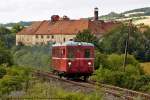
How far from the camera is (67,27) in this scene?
372 ft

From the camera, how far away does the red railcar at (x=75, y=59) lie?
116 feet

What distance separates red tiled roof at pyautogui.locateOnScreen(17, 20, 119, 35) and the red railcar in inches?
2685

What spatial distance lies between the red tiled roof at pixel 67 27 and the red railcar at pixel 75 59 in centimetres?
6821

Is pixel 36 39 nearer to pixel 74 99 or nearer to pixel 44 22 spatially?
pixel 44 22

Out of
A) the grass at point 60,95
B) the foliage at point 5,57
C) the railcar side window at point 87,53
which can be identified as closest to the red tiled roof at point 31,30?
the foliage at point 5,57

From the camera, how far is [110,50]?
237ft

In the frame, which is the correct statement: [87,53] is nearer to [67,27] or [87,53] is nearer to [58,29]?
[67,27]

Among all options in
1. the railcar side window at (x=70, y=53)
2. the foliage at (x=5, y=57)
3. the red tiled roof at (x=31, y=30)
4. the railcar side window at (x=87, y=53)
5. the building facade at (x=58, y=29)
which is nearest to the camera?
the railcar side window at (x=70, y=53)

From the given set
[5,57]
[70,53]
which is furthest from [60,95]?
[5,57]

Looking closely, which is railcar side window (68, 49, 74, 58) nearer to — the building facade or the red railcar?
the red railcar

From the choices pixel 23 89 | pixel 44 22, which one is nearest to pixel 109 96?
pixel 23 89

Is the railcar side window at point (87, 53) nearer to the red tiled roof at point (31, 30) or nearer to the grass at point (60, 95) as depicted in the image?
the grass at point (60, 95)

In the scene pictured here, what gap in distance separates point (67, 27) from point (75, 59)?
3067 inches

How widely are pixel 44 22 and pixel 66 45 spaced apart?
8946 cm
